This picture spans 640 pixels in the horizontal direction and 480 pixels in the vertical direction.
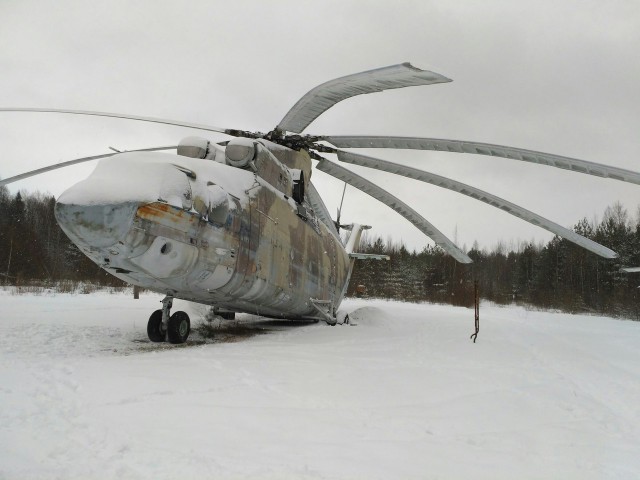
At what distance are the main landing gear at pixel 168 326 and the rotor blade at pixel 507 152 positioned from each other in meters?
4.07

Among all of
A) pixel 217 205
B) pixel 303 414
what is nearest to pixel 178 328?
pixel 217 205

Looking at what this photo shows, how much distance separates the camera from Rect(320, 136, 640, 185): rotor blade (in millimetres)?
6105

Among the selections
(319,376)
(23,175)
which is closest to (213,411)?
(319,376)

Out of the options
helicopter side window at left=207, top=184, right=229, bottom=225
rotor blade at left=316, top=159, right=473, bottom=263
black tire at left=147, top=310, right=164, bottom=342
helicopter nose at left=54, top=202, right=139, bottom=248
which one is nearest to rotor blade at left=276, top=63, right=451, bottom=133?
helicopter side window at left=207, top=184, right=229, bottom=225

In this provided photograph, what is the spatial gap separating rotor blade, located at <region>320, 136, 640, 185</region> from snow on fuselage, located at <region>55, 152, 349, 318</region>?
2.31 m

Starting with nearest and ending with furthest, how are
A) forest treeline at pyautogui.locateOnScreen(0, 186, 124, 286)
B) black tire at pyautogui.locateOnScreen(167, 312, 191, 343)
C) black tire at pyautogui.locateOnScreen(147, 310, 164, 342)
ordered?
black tire at pyautogui.locateOnScreen(167, 312, 191, 343), black tire at pyautogui.locateOnScreen(147, 310, 164, 342), forest treeline at pyautogui.locateOnScreen(0, 186, 124, 286)

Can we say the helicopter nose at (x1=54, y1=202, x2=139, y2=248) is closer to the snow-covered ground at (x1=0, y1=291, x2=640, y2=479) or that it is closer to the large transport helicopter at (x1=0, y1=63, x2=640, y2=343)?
the large transport helicopter at (x1=0, y1=63, x2=640, y2=343)

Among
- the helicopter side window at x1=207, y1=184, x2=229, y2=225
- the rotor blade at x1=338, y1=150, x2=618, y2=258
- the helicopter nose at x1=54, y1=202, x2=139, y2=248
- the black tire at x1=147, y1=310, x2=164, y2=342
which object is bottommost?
the black tire at x1=147, y1=310, x2=164, y2=342

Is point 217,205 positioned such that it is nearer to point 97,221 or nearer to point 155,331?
point 97,221

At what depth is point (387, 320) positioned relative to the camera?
37.2 feet

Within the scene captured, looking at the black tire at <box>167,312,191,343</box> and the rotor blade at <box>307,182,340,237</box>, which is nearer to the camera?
the black tire at <box>167,312,191,343</box>

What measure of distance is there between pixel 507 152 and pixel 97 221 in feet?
18.3

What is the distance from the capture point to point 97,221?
16.0ft

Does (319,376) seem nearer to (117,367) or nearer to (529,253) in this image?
(117,367)
